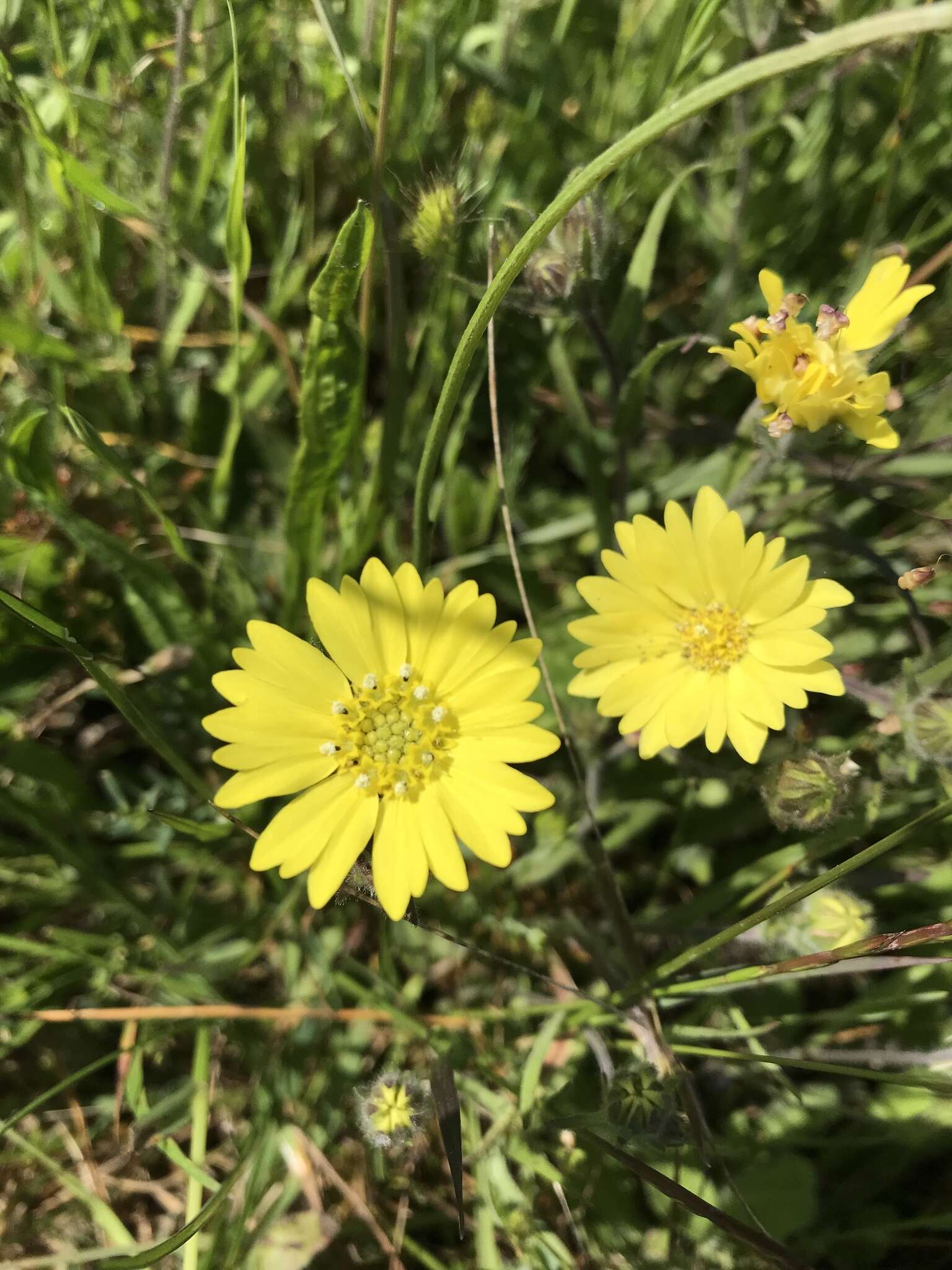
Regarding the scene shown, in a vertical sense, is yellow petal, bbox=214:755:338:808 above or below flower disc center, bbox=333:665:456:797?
below

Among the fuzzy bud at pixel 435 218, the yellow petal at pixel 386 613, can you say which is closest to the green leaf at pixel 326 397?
the fuzzy bud at pixel 435 218

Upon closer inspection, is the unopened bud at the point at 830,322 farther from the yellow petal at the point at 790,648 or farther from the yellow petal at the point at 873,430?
the yellow petal at the point at 790,648

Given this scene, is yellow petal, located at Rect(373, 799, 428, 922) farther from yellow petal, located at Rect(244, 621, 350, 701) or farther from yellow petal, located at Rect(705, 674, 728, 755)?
yellow petal, located at Rect(705, 674, 728, 755)

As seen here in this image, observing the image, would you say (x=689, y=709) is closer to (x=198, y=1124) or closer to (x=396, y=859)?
(x=396, y=859)

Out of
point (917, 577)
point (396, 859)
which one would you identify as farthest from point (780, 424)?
point (396, 859)

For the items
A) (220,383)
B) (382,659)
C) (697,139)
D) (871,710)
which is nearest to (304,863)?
(382,659)

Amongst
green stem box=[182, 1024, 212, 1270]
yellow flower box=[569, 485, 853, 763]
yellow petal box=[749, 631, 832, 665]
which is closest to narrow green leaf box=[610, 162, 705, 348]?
yellow flower box=[569, 485, 853, 763]


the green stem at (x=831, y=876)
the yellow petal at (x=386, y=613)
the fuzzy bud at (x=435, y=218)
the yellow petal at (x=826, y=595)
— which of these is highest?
the fuzzy bud at (x=435, y=218)
